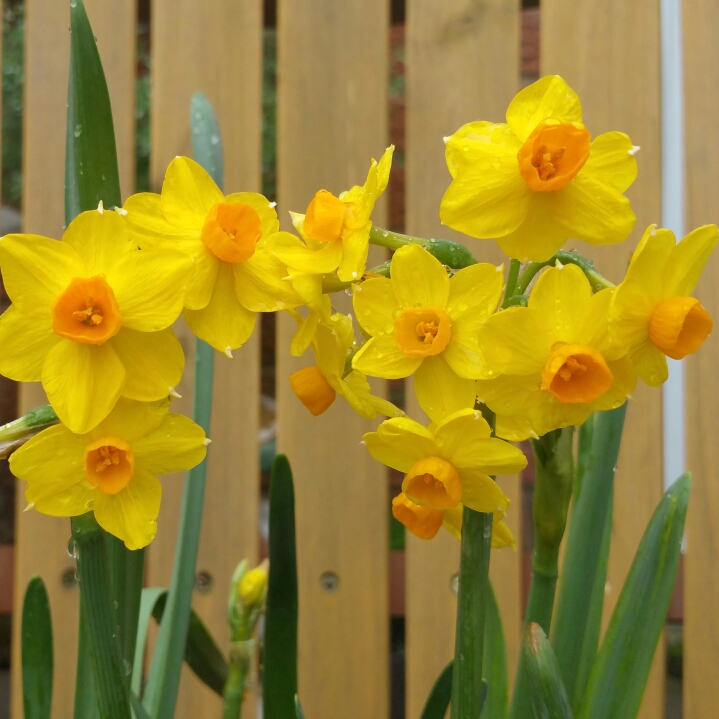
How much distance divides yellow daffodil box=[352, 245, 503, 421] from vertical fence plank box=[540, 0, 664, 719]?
70cm

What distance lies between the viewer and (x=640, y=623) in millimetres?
394

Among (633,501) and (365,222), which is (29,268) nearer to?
(365,222)

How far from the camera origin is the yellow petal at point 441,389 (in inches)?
10.3

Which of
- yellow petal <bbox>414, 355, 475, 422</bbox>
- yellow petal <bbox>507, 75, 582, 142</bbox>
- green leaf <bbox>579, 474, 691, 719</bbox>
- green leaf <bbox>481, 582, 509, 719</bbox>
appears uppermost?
yellow petal <bbox>507, 75, 582, 142</bbox>

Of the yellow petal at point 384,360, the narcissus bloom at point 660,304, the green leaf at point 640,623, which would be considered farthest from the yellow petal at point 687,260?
the green leaf at point 640,623

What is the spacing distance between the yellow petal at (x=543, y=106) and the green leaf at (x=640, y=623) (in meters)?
0.25

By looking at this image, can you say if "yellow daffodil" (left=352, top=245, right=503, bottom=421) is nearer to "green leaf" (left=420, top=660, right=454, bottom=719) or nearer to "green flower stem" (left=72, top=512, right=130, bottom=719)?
"green flower stem" (left=72, top=512, right=130, bottom=719)

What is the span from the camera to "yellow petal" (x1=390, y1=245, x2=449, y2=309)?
26 centimetres

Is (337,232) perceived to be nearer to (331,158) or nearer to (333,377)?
(333,377)

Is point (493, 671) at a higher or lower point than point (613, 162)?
lower

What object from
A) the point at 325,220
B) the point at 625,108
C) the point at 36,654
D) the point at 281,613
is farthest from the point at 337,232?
the point at 625,108

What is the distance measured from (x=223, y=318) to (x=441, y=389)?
3.7 inches

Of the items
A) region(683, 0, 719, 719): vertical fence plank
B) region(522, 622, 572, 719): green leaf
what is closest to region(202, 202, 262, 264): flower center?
region(522, 622, 572, 719): green leaf

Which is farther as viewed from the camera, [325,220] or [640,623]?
[640,623]
